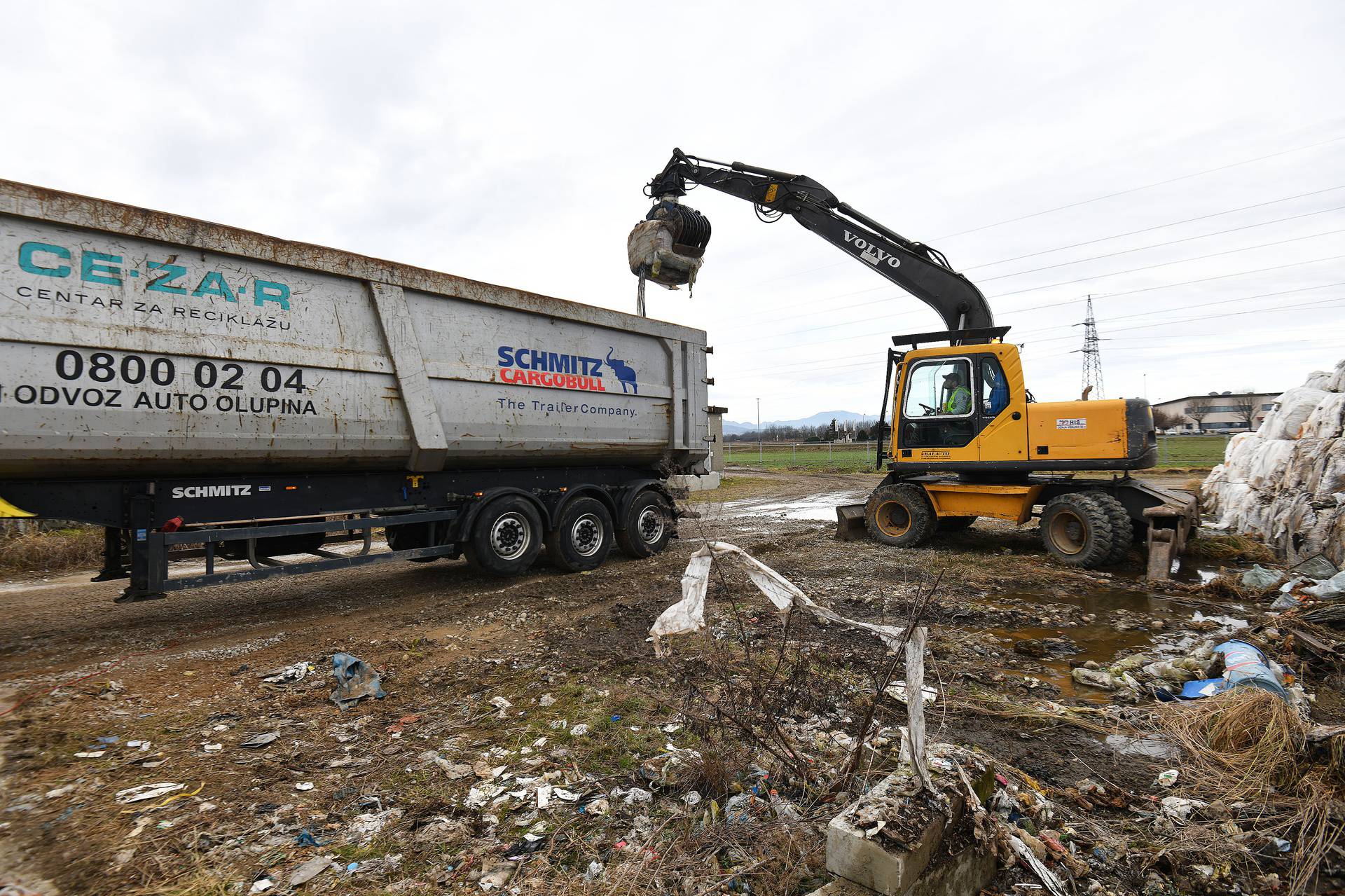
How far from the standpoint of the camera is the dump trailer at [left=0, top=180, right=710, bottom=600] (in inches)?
178

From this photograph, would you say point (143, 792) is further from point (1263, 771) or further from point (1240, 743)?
point (1240, 743)

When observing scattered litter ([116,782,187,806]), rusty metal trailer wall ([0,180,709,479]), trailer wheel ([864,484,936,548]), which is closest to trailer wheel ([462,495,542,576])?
rusty metal trailer wall ([0,180,709,479])

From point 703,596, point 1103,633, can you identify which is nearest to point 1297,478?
point 1103,633

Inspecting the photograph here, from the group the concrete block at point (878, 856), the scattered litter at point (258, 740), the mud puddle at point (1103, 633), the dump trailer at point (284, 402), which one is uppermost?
the dump trailer at point (284, 402)

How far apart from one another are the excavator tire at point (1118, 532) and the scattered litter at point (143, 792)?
8.76 metres

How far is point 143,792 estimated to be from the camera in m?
2.96

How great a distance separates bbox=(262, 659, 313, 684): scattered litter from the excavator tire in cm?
825

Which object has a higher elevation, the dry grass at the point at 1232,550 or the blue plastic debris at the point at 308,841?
the dry grass at the point at 1232,550

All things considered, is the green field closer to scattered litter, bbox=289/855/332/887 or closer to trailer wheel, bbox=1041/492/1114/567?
trailer wheel, bbox=1041/492/1114/567

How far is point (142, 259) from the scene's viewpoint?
4.82 m

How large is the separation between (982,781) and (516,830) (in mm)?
1852

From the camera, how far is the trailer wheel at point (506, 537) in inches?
276

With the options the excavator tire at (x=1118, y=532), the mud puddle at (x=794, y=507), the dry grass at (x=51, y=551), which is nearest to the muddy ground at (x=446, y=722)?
the excavator tire at (x=1118, y=532)

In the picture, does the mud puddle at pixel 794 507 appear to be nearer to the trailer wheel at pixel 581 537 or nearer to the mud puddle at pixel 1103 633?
the trailer wheel at pixel 581 537
